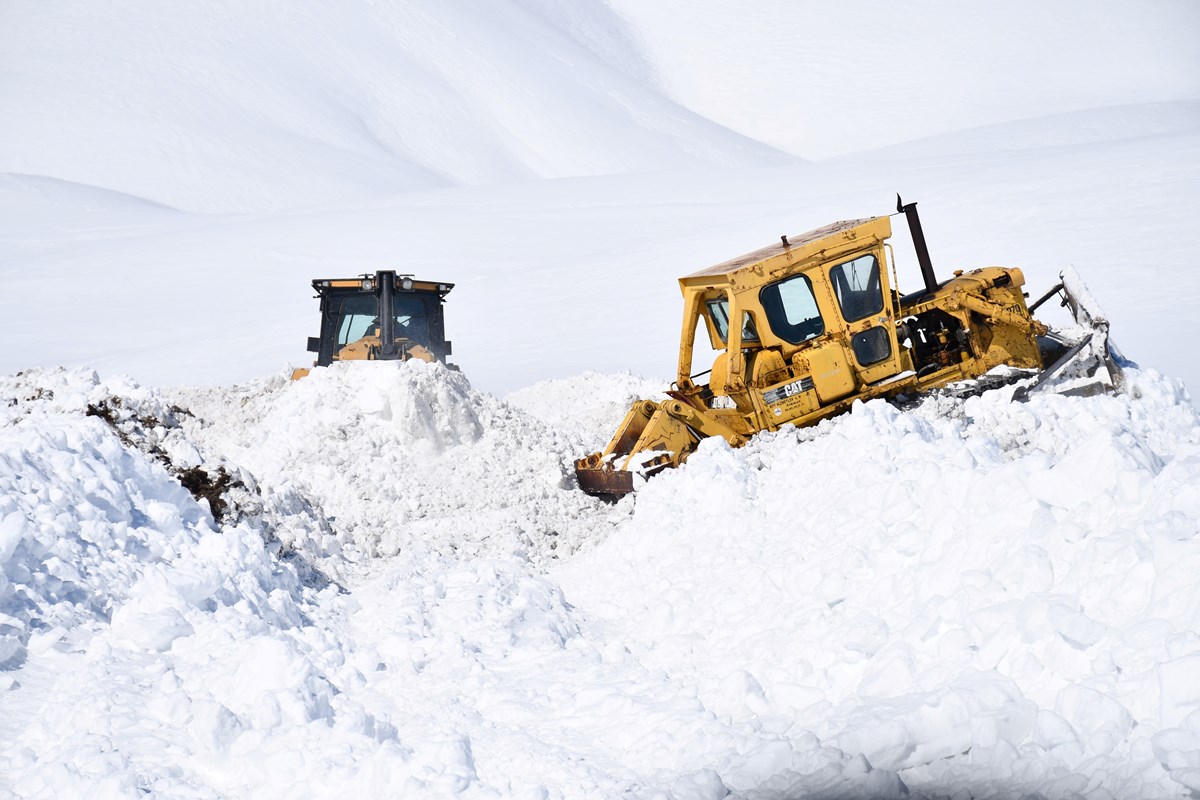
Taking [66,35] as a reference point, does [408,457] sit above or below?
below

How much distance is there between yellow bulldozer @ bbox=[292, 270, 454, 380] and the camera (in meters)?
12.2

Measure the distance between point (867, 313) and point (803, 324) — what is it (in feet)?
1.80

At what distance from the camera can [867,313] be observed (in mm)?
9586

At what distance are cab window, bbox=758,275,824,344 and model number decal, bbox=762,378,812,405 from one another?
15.5 inches

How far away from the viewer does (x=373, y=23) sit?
67375mm

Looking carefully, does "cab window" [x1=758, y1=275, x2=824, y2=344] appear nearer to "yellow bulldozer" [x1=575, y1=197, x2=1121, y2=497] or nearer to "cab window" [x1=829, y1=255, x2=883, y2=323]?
"yellow bulldozer" [x1=575, y1=197, x2=1121, y2=497]

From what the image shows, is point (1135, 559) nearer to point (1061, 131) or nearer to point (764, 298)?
point (764, 298)

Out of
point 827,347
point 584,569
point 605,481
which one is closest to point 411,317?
point 605,481

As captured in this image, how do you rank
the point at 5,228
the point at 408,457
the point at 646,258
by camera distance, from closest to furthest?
the point at 408,457 < the point at 646,258 < the point at 5,228

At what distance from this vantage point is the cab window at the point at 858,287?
953 centimetres

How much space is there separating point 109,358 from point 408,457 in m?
13.5

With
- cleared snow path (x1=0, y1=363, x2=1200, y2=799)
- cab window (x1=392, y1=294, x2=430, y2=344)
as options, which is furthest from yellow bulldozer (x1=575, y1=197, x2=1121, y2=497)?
cab window (x1=392, y1=294, x2=430, y2=344)

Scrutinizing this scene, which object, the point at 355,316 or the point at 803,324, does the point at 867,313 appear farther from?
the point at 355,316

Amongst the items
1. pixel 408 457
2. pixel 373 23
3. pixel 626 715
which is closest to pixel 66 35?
pixel 373 23
